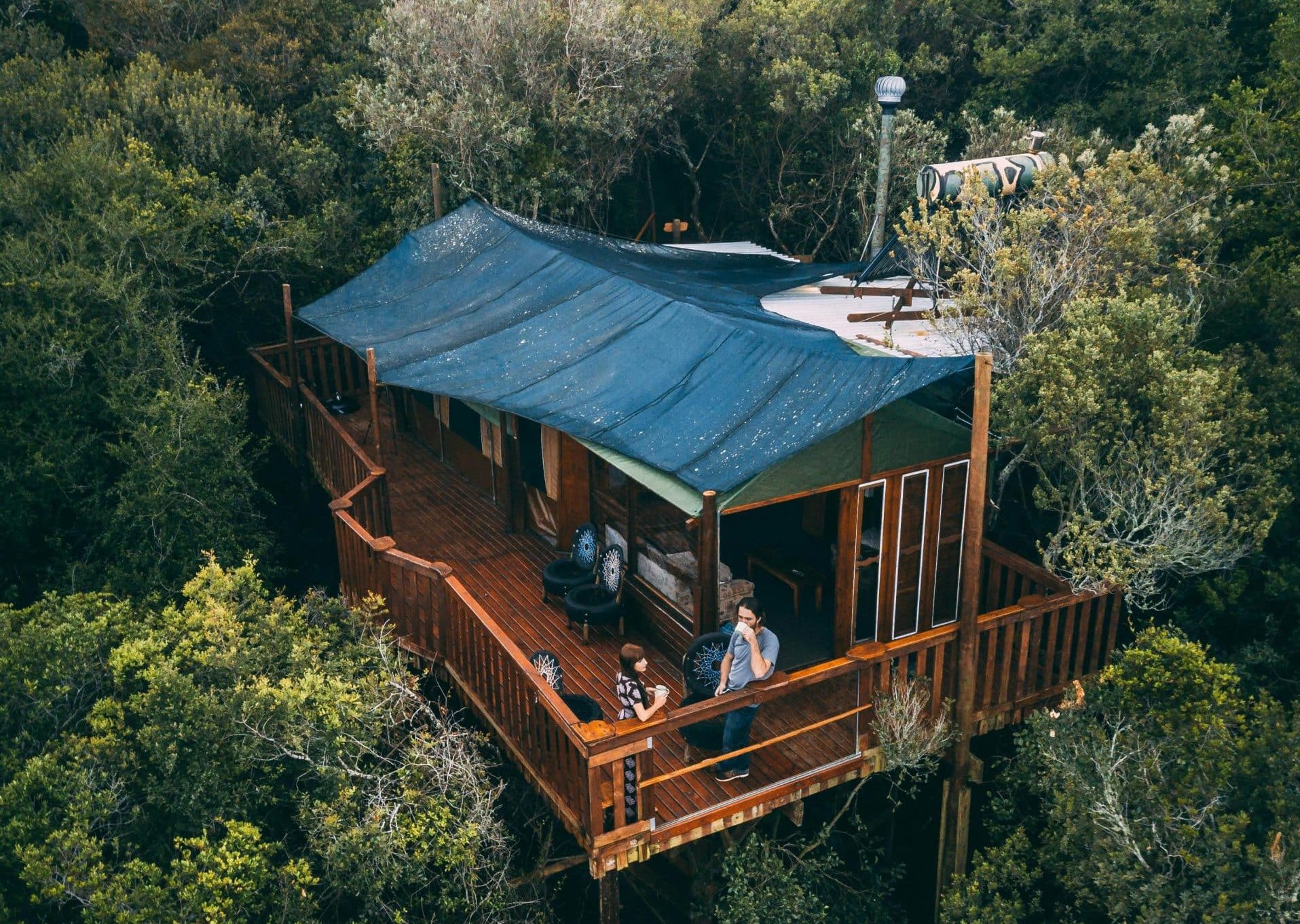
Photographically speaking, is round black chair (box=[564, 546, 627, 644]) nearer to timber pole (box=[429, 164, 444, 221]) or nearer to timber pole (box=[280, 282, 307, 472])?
timber pole (box=[280, 282, 307, 472])

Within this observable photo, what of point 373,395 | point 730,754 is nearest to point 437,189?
point 373,395

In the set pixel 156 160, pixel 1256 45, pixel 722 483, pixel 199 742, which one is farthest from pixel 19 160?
pixel 1256 45

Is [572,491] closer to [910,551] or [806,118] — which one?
[910,551]

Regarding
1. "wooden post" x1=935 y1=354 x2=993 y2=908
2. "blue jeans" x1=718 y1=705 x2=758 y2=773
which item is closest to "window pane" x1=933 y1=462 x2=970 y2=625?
"wooden post" x1=935 y1=354 x2=993 y2=908

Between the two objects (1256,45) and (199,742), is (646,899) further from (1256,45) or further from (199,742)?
(1256,45)

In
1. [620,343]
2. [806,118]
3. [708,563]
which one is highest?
[806,118]
